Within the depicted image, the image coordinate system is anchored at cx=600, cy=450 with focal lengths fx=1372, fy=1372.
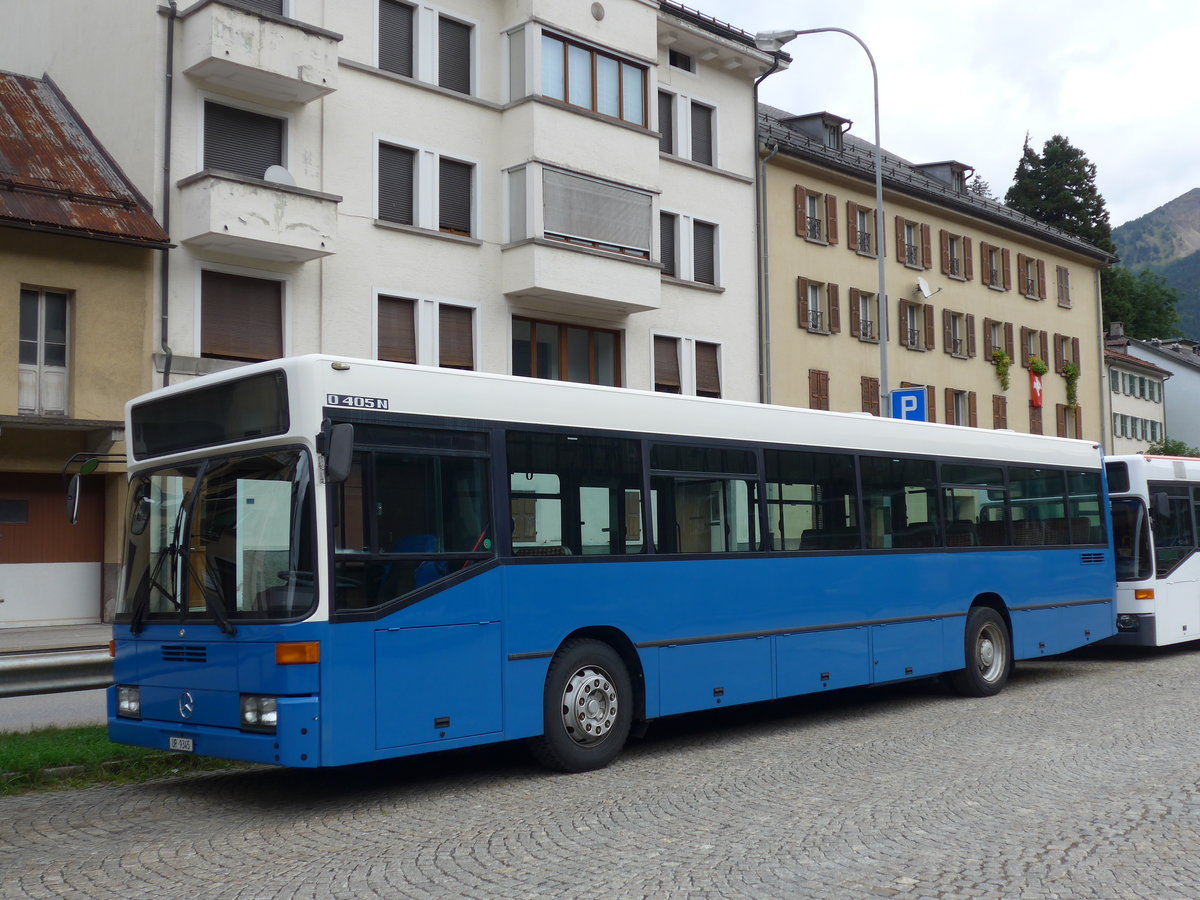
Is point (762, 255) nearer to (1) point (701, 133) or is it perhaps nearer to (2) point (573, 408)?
(1) point (701, 133)

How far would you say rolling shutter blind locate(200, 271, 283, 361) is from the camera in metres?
23.4

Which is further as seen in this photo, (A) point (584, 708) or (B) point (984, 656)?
(B) point (984, 656)

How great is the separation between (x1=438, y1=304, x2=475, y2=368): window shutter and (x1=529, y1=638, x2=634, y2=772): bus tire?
16.8m

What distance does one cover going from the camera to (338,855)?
23.4ft

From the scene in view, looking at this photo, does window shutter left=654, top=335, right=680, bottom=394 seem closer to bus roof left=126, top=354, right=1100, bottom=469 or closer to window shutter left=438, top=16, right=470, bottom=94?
window shutter left=438, top=16, right=470, bottom=94

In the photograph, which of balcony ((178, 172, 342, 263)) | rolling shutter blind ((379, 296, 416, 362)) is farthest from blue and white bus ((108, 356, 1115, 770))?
rolling shutter blind ((379, 296, 416, 362))

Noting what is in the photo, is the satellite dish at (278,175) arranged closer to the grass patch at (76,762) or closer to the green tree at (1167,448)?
the grass patch at (76,762)

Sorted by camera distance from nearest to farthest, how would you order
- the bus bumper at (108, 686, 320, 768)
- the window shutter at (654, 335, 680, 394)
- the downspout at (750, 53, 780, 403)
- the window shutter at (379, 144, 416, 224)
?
the bus bumper at (108, 686, 320, 768), the window shutter at (379, 144, 416, 224), the window shutter at (654, 335, 680, 394), the downspout at (750, 53, 780, 403)

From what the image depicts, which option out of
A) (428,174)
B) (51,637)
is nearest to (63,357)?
(51,637)

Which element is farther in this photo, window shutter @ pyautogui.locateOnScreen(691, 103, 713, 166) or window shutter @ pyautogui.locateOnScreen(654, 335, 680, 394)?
window shutter @ pyautogui.locateOnScreen(691, 103, 713, 166)

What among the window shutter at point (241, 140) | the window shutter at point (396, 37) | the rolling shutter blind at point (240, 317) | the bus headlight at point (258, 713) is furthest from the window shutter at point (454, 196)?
the bus headlight at point (258, 713)

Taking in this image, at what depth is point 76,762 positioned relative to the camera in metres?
9.74

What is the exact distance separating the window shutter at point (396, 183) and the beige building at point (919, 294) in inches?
370

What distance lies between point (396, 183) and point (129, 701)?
18551 millimetres
